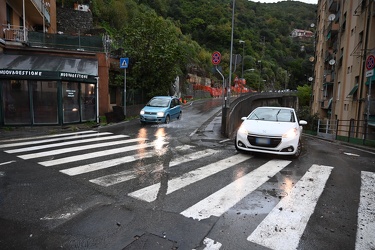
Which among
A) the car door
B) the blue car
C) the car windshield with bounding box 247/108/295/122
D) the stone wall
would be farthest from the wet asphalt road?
the stone wall

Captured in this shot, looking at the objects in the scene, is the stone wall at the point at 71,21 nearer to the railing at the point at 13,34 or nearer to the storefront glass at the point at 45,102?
the railing at the point at 13,34

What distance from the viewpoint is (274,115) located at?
939 centimetres

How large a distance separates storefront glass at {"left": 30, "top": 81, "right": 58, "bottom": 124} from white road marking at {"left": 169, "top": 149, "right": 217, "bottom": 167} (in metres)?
9.47

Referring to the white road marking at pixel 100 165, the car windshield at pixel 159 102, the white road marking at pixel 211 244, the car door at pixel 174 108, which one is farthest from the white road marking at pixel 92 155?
the car door at pixel 174 108

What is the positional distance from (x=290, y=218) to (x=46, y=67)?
1597 cm

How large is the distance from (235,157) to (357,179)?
3.21 metres

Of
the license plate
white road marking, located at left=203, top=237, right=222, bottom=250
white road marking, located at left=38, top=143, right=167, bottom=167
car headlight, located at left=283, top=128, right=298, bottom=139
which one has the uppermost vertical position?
car headlight, located at left=283, top=128, right=298, bottom=139

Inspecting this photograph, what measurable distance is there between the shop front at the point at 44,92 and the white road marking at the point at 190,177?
10.6m

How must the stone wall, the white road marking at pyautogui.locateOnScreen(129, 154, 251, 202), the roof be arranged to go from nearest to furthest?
the white road marking at pyautogui.locateOnScreen(129, 154, 251, 202)
the roof
the stone wall

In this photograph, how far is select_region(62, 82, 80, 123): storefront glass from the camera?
14.9 metres

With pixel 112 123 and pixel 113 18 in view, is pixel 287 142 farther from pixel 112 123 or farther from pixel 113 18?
pixel 113 18

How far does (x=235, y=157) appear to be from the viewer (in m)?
8.27

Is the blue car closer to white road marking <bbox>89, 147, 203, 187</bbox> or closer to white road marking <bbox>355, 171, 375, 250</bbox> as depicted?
white road marking <bbox>89, 147, 203, 187</bbox>

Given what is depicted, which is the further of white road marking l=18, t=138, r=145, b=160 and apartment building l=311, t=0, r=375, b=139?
apartment building l=311, t=0, r=375, b=139
